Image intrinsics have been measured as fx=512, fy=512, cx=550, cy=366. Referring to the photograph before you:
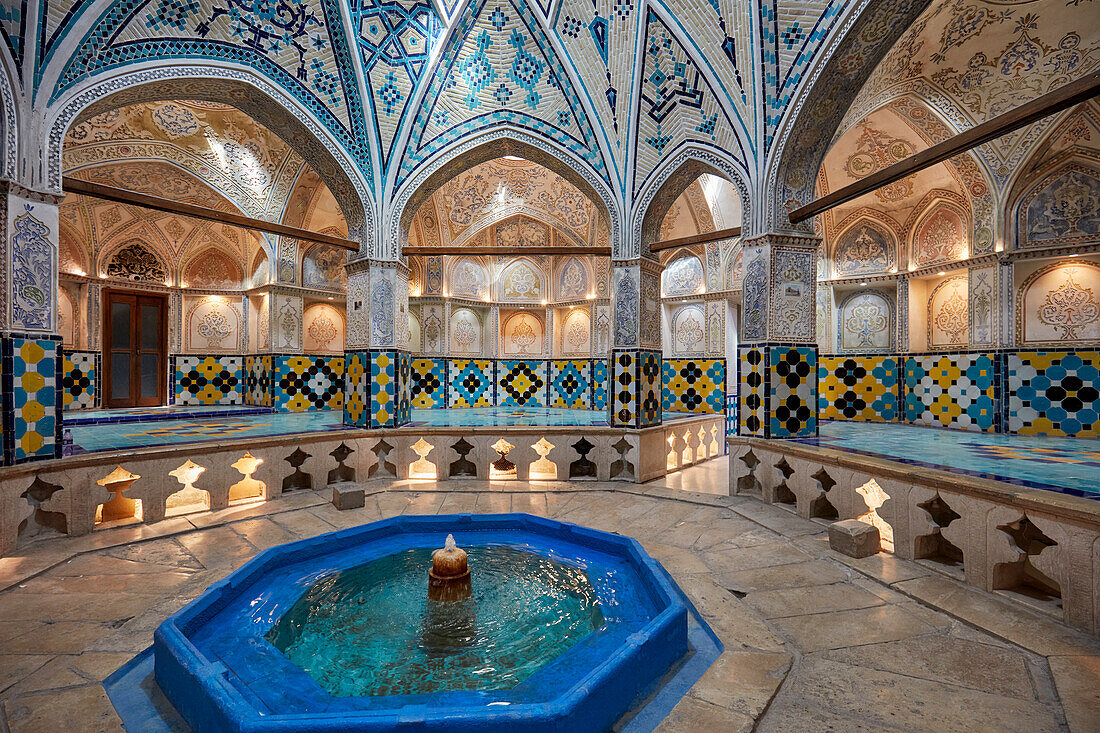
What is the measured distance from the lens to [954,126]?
7945mm

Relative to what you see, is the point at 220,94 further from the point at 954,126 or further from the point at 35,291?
the point at 954,126

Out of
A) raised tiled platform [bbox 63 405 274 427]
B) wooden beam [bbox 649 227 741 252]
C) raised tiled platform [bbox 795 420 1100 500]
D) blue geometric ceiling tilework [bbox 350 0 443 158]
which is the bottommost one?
raised tiled platform [bbox 795 420 1100 500]

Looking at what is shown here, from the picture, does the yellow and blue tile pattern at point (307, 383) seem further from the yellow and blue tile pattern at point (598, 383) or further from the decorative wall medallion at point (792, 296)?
the decorative wall medallion at point (792, 296)

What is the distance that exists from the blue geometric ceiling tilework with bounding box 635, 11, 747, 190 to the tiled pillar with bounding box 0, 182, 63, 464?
758cm

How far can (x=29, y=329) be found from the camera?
16.8 ft

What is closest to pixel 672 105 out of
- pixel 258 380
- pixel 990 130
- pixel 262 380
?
pixel 990 130

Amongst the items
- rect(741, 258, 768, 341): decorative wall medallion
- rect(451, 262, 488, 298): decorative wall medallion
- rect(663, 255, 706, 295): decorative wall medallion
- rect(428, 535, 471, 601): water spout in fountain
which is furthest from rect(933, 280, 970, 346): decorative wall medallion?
rect(451, 262, 488, 298): decorative wall medallion

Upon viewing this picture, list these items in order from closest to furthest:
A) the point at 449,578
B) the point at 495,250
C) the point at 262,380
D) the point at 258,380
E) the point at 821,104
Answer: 1. the point at 449,578
2. the point at 821,104
3. the point at 495,250
4. the point at 262,380
5. the point at 258,380

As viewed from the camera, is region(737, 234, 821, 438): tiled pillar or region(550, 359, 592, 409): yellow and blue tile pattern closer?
region(737, 234, 821, 438): tiled pillar

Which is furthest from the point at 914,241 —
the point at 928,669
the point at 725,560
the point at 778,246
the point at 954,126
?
the point at 928,669

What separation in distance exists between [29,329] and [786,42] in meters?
9.06

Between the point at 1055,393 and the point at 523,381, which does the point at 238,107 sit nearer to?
the point at 523,381

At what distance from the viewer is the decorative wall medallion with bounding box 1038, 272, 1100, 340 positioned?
748 cm

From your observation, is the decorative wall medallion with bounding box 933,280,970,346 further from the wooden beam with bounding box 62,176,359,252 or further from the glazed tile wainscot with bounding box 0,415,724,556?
the wooden beam with bounding box 62,176,359,252
